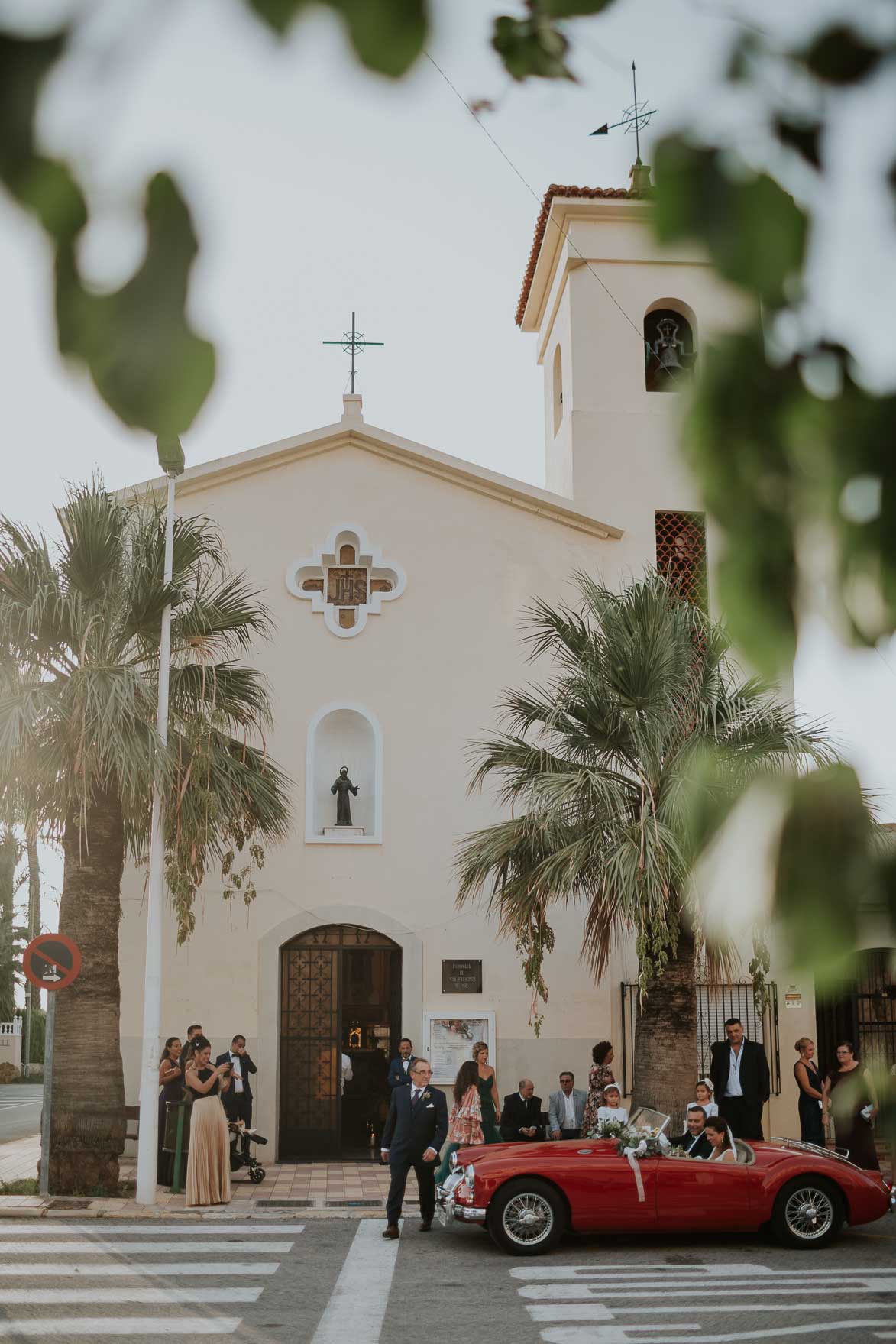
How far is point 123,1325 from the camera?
373 inches

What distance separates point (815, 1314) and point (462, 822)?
1019 cm

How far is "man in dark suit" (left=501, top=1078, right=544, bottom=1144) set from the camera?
50.9 feet

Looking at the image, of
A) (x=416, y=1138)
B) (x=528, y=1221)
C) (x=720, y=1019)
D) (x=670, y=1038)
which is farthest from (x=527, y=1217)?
(x=720, y=1019)

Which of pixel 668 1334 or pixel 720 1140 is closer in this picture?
pixel 668 1334

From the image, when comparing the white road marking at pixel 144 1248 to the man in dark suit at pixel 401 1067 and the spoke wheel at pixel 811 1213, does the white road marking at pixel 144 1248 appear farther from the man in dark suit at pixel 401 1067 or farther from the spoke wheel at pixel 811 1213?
the spoke wheel at pixel 811 1213

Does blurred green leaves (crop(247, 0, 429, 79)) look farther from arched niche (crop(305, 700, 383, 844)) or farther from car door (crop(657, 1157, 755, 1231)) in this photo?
arched niche (crop(305, 700, 383, 844))

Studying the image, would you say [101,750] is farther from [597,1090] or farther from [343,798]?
[597,1090]

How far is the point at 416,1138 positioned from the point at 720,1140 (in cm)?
276

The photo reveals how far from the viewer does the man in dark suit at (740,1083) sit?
15.6 m

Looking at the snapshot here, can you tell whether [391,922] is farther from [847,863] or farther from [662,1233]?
[847,863]

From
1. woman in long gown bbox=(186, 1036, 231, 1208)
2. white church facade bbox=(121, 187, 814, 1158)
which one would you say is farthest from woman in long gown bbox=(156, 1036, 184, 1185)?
white church facade bbox=(121, 187, 814, 1158)

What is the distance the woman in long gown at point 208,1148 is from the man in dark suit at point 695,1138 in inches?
191

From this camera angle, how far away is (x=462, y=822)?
1962 centimetres

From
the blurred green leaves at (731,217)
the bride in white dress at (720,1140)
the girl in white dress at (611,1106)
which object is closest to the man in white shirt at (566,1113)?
the girl in white dress at (611,1106)
